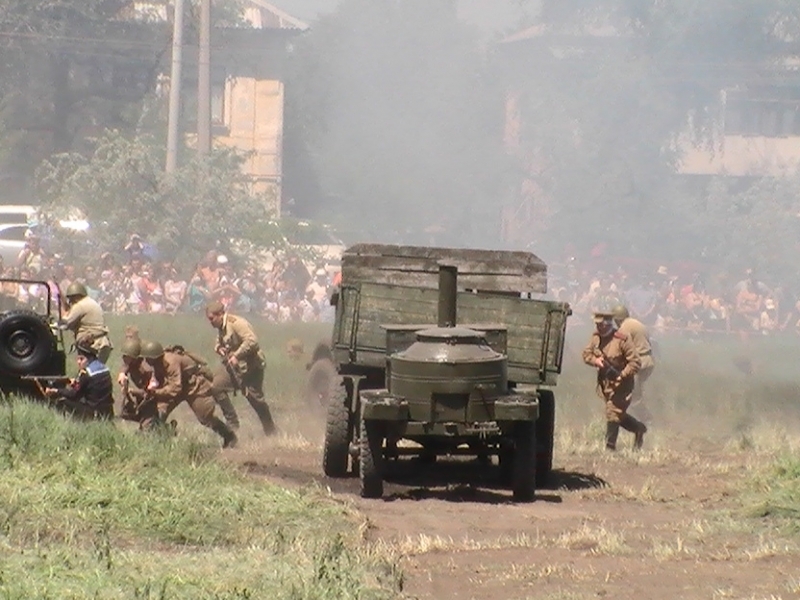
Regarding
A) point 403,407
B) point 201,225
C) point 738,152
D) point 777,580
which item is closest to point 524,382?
point 403,407

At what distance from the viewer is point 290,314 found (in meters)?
27.5

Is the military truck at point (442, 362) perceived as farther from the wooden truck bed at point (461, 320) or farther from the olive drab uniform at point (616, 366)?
the olive drab uniform at point (616, 366)

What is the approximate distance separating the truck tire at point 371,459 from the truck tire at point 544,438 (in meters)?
1.73

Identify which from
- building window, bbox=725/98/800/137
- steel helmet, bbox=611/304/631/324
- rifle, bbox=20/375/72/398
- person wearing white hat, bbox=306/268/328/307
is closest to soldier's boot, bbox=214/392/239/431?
rifle, bbox=20/375/72/398

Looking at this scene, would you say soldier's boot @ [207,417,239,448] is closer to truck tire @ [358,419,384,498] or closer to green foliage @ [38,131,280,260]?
truck tire @ [358,419,384,498]

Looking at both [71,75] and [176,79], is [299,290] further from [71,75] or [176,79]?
[71,75]

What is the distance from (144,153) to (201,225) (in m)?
1.85

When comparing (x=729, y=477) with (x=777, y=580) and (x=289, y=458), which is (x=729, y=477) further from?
(x=777, y=580)

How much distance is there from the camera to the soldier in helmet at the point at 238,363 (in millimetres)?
16781

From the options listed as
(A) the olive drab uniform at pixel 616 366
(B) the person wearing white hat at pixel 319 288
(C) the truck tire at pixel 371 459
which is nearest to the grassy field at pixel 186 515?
(C) the truck tire at pixel 371 459

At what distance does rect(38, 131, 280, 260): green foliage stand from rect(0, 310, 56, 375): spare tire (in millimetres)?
17099

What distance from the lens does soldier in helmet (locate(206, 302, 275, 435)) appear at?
661 inches

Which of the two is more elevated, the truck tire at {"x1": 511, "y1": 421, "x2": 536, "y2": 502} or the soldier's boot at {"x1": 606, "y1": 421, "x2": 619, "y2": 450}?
the truck tire at {"x1": 511, "y1": 421, "x2": 536, "y2": 502}

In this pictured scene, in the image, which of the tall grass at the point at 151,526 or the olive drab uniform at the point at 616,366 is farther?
the olive drab uniform at the point at 616,366
